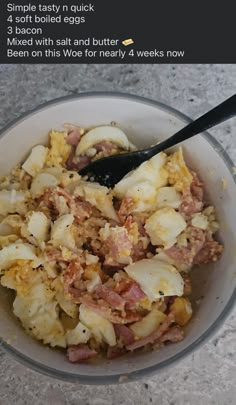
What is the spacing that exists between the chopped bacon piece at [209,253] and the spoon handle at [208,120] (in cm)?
15

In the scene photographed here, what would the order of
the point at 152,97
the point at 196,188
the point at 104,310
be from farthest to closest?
the point at 152,97 < the point at 196,188 < the point at 104,310

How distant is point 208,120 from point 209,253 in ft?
0.58

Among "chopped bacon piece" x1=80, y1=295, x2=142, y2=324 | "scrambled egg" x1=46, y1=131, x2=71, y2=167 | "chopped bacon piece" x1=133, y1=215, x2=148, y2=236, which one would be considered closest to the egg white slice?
"scrambled egg" x1=46, y1=131, x2=71, y2=167

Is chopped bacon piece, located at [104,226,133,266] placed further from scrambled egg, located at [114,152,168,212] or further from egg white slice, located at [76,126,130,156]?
egg white slice, located at [76,126,130,156]

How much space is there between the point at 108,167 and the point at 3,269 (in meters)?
0.20

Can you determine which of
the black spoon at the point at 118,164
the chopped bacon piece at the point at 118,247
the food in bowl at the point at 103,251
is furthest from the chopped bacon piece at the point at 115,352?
the black spoon at the point at 118,164

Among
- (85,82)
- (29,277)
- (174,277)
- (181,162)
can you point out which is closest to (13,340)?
(29,277)

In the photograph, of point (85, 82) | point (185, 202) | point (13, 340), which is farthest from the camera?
point (85, 82)

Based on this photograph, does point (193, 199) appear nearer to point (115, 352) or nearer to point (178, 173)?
point (178, 173)

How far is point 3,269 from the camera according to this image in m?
0.76

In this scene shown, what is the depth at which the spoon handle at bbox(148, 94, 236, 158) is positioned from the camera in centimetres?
77

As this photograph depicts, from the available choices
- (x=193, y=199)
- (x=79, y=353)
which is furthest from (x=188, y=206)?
(x=79, y=353)

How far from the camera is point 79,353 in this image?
2.40 feet
